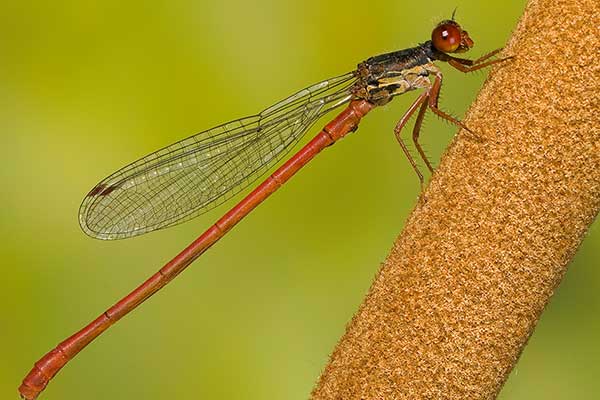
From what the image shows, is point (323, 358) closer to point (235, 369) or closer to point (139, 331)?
point (235, 369)

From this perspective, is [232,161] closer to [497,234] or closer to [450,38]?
[450,38]

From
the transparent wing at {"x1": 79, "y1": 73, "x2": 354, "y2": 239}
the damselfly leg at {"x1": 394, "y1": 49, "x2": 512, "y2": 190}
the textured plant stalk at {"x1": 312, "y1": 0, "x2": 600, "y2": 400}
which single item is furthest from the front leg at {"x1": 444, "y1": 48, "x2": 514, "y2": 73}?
the textured plant stalk at {"x1": 312, "y1": 0, "x2": 600, "y2": 400}

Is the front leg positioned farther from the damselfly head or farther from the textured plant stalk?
the textured plant stalk

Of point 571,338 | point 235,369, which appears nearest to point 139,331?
point 235,369

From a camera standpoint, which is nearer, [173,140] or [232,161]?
[173,140]

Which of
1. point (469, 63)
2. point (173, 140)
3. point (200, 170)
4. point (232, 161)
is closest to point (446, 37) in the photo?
point (469, 63)
